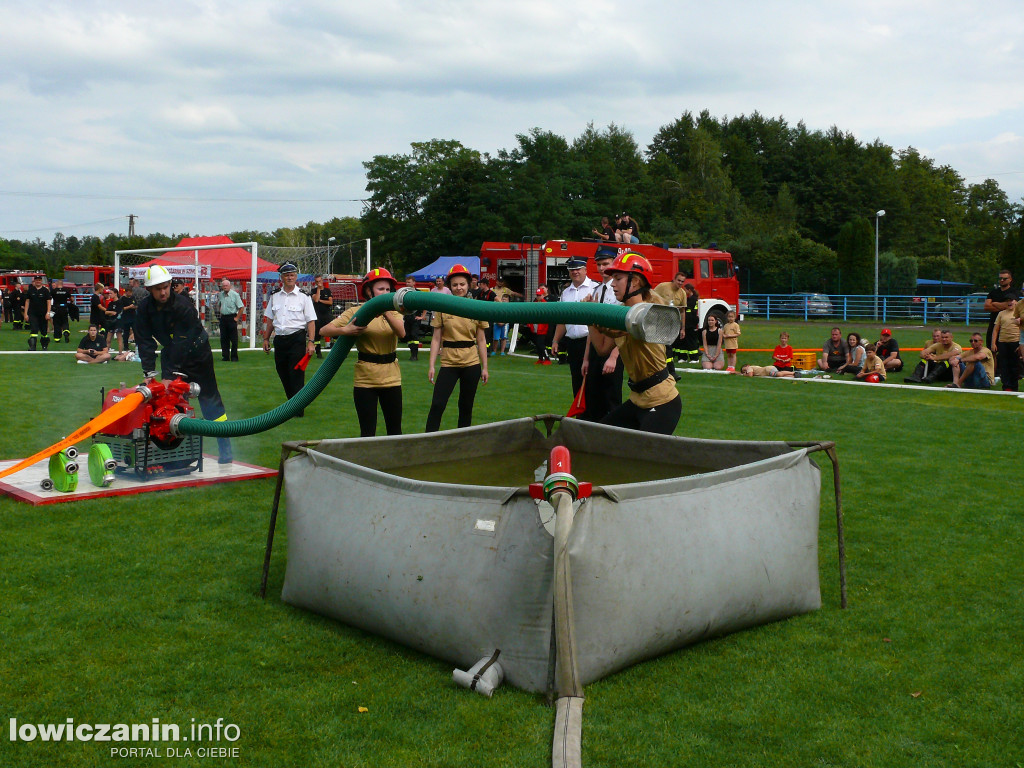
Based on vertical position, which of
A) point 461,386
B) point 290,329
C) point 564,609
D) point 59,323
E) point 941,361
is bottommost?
point 564,609

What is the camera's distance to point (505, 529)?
13.0ft

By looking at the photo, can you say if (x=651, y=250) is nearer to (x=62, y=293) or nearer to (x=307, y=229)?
(x=62, y=293)

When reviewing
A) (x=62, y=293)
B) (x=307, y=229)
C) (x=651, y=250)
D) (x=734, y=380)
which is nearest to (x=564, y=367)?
(x=734, y=380)

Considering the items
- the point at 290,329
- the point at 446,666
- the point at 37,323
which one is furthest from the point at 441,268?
the point at 446,666

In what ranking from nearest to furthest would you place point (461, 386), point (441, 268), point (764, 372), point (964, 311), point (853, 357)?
point (461, 386) < point (764, 372) < point (853, 357) < point (964, 311) < point (441, 268)

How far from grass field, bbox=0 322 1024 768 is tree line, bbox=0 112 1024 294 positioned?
43926 millimetres

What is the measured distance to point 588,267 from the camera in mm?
26141

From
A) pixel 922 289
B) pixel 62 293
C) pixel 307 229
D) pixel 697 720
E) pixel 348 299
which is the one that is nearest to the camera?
pixel 697 720

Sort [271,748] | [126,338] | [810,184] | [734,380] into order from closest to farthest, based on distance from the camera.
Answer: [271,748] < [734,380] < [126,338] < [810,184]

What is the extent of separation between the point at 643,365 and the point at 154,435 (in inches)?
152

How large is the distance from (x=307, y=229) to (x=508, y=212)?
3672 inches

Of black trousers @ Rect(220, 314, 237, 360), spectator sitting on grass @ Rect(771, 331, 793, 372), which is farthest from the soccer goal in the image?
spectator sitting on grass @ Rect(771, 331, 793, 372)

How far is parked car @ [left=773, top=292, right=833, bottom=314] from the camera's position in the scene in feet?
154

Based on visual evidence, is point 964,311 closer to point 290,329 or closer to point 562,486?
point 290,329
